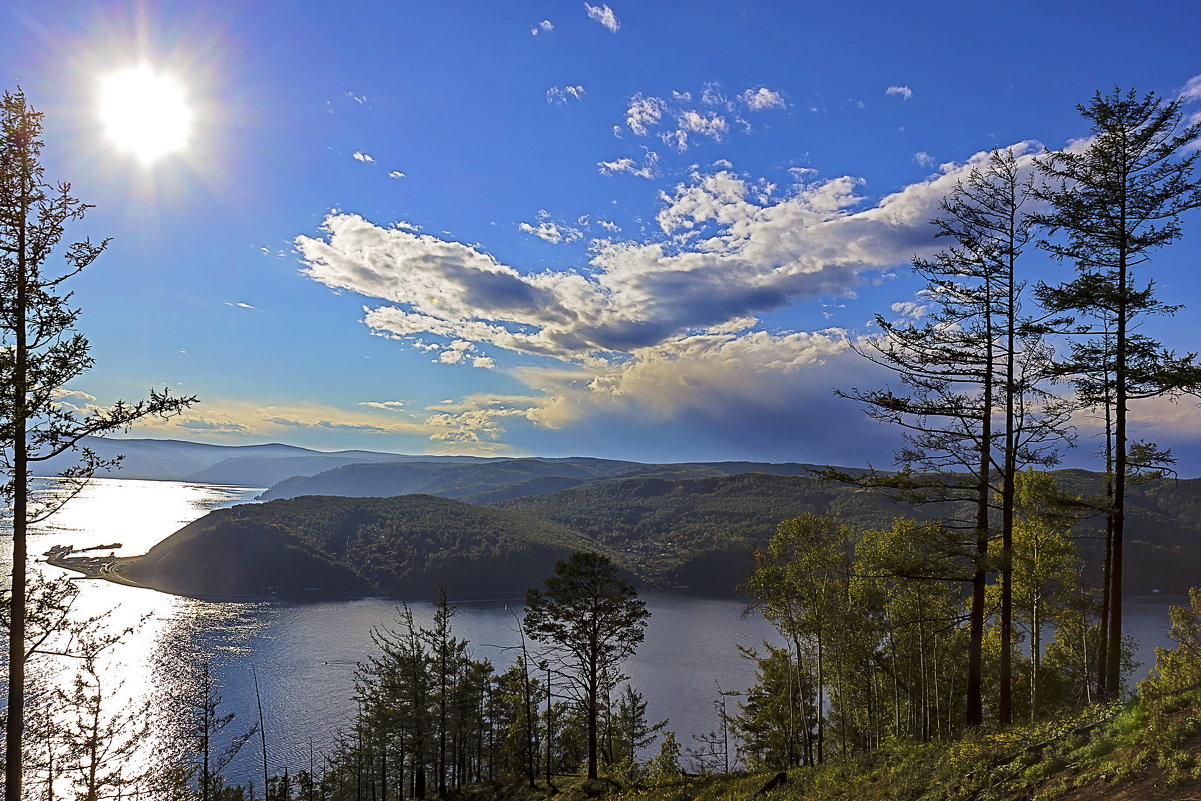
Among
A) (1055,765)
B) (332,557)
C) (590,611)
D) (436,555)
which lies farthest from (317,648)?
(1055,765)

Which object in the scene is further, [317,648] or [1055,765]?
[317,648]

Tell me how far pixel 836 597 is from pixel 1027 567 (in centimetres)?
625

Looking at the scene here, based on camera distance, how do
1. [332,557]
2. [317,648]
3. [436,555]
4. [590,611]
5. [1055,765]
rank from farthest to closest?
[436,555]
[332,557]
[317,648]
[590,611]
[1055,765]

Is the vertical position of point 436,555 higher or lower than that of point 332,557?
lower

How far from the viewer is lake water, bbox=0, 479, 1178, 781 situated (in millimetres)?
62312

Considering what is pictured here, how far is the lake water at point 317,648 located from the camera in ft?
204

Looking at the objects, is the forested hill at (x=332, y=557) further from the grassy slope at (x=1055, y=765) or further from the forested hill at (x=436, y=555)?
the grassy slope at (x=1055, y=765)

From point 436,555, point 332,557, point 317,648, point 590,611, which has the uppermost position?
point 590,611

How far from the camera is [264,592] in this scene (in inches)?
5531

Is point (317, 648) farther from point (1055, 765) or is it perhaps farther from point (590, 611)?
point (1055, 765)

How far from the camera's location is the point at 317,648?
90562 mm

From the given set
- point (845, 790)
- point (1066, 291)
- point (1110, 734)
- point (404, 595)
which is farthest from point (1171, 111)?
point (404, 595)

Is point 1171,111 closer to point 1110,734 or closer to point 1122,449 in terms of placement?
point 1122,449

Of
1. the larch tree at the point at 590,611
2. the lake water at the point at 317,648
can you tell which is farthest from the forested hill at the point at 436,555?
the larch tree at the point at 590,611
